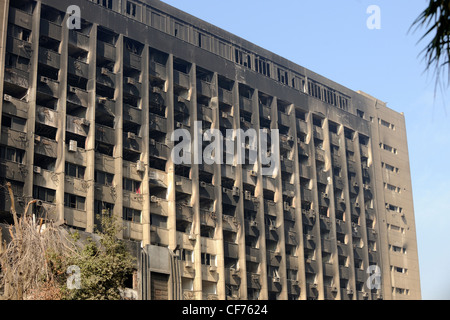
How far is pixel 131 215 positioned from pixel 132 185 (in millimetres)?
2646

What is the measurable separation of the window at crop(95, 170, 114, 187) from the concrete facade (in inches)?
3.8

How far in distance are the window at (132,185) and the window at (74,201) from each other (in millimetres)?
4671

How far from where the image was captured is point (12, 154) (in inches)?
2350

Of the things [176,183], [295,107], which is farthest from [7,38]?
[295,107]

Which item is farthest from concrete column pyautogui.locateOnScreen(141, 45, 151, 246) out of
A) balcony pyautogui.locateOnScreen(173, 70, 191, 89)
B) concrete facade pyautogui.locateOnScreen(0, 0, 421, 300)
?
balcony pyautogui.locateOnScreen(173, 70, 191, 89)

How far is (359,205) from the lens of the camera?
296 ft

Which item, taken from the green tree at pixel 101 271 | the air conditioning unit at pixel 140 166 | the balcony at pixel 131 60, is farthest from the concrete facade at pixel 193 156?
the green tree at pixel 101 271

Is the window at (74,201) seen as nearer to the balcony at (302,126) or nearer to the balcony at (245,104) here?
the balcony at (245,104)

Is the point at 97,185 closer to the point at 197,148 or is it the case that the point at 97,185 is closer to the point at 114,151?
the point at 114,151

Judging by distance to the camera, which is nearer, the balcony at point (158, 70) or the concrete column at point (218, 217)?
the concrete column at point (218, 217)

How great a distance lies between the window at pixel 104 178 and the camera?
2564 inches

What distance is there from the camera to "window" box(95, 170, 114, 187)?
65.1m

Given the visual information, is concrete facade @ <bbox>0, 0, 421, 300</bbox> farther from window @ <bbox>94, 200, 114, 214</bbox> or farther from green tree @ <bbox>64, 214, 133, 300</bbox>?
green tree @ <bbox>64, 214, 133, 300</bbox>

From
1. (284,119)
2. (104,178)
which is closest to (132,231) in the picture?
(104,178)
